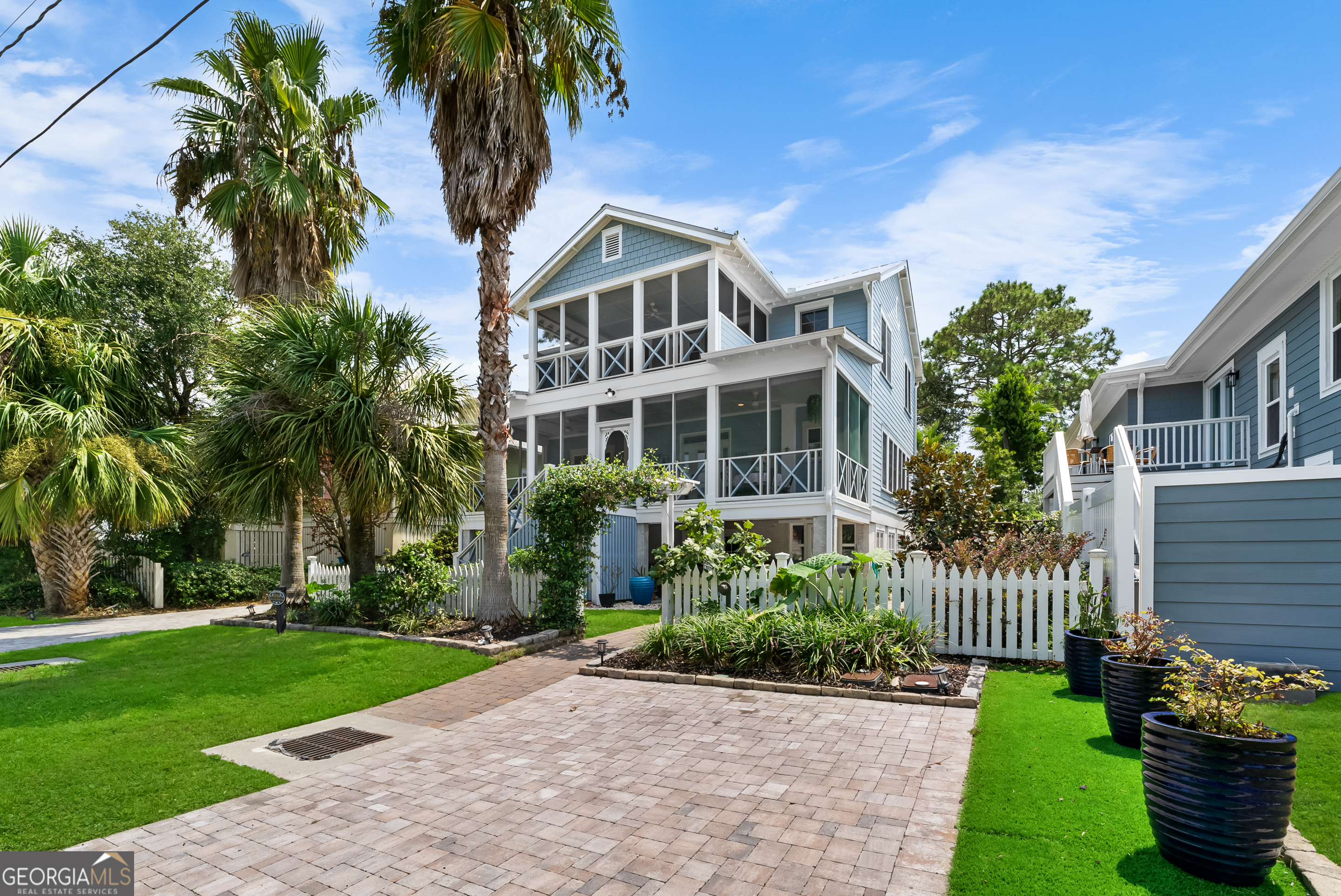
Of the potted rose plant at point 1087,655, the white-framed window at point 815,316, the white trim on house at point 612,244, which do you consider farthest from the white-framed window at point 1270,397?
the white trim on house at point 612,244

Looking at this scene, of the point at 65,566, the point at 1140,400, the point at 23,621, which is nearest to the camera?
the point at 23,621

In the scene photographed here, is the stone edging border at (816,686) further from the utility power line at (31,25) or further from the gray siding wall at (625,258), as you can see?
the gray siding wall at (625,258)

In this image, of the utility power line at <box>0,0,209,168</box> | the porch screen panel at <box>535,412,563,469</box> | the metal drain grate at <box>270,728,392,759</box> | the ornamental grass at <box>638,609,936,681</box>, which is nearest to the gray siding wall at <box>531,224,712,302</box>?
the porch screen panel at <box>535,412,563,469</box>

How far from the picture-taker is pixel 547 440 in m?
20.2

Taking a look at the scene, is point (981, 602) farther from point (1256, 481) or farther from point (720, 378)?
point (720, 378)

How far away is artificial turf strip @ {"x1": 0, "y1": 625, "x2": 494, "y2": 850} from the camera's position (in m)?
4.32

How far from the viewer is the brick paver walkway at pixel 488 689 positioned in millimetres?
6695

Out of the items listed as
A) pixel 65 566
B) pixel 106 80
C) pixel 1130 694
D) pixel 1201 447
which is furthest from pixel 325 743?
pixel 1201 447

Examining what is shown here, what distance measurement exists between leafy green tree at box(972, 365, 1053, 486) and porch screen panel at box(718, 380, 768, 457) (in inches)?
297

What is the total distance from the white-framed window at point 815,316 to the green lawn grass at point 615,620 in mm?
8472

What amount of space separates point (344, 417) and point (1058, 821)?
31.1 feet

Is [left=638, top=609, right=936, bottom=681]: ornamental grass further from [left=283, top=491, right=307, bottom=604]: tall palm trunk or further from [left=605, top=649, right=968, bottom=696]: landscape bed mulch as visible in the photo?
[left=283, top=491, right=307, bottom=604]: tall palm trunk

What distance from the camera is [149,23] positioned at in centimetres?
612

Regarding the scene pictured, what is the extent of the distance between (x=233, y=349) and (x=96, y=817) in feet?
29.1
